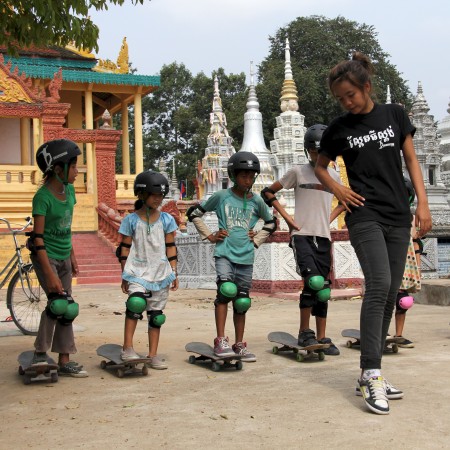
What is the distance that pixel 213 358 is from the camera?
19.4ft

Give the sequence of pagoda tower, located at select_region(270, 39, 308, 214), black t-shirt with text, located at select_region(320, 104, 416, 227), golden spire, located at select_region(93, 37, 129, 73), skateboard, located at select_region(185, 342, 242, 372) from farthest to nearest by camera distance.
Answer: golden spire, located at select_region(93, 37, 129, 73) < pagoda tower, located at select_region(270, 39, 308, 214) < skateboard, located at select_region(185, 342, 242, 372) < black t-shirt with text, located at select_region(320, 104, 416, 227)

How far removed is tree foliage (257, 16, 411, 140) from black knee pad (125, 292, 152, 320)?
151 ft

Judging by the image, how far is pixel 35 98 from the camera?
2095cm

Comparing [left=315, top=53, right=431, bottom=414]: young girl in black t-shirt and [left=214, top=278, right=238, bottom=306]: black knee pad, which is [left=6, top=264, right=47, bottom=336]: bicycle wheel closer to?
[left=214, top=278, right=238, bottom=306]: black knee pad

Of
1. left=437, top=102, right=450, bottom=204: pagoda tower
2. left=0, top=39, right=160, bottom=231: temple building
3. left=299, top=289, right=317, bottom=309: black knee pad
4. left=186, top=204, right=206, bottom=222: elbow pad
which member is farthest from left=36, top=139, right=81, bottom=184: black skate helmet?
left=437, top=102, right=450, bottom=204: pagoda tower

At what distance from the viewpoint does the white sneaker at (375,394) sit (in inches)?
169

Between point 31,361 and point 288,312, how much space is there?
17.6 ft

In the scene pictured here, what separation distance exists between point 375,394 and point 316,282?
2.01 m

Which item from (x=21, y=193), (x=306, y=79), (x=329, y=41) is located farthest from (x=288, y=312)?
(x=329, y=41)

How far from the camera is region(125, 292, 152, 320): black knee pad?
19.1 ft

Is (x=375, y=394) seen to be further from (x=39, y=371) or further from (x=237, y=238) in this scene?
(x=39, y=371)

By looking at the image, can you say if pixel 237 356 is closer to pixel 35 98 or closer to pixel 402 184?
pixel 402 184

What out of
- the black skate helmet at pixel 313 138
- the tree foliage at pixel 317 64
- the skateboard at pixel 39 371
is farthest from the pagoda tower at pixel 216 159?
the tree foliage at pixel 317 64

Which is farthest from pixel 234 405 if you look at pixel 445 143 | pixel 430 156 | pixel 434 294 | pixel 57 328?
pixel 445 143
